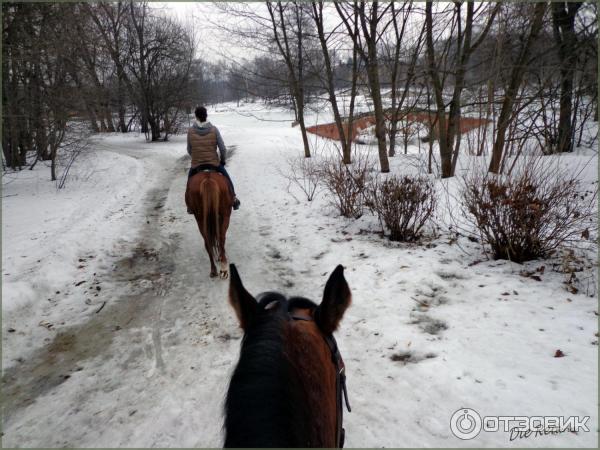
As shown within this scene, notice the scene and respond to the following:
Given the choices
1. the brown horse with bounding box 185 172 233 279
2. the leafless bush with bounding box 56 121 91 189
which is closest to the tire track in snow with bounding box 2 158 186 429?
the brown horse with bounding box 185 172 233 279

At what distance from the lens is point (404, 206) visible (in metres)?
5.57

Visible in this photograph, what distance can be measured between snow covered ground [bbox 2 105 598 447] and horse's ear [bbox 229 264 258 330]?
5.14 feet

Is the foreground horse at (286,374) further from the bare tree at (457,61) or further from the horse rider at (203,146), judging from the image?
the bare tree at (457,61)

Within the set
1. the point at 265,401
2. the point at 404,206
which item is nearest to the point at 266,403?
the point at 265,401

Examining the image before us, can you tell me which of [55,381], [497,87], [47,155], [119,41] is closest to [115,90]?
[119,41]

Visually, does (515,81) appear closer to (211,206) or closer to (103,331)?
(211,206)

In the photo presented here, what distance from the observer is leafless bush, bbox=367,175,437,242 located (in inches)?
217

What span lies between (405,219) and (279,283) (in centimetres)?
249

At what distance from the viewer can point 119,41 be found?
25688 millimetres

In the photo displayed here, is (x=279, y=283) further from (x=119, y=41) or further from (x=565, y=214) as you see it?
(x=119, y=41)

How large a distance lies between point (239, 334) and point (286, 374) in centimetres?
275

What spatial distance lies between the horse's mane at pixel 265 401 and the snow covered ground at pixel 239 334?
170cm

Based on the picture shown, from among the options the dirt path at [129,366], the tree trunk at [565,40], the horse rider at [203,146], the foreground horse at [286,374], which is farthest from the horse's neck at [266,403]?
the tree trunk at [565,40]

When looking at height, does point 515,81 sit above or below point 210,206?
above
